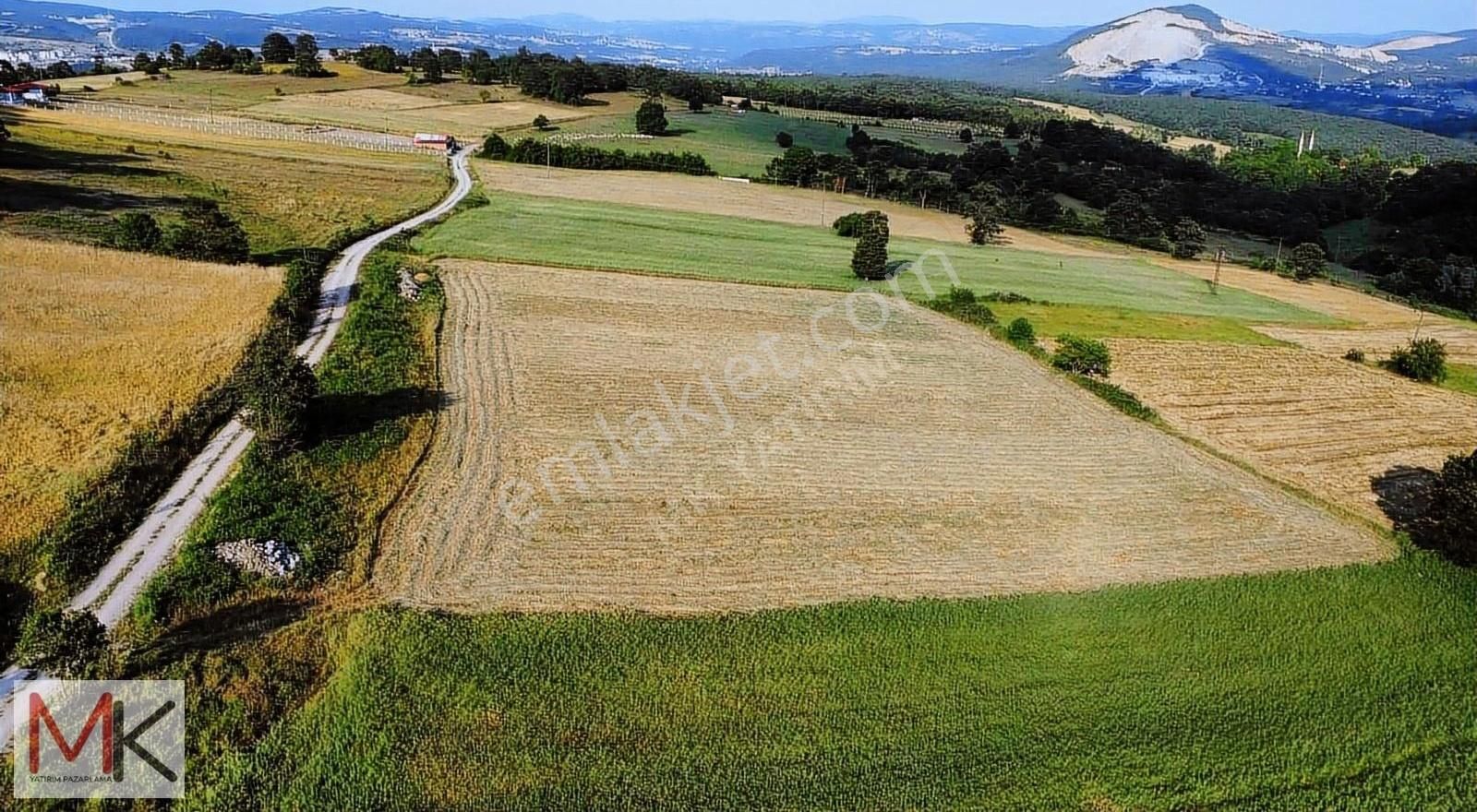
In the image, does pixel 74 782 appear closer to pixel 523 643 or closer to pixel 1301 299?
pixel 523 643

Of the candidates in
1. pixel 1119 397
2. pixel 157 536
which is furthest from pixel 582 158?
pixel 157 536

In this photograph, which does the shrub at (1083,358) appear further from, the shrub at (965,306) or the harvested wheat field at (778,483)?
the shrub at (965,306)

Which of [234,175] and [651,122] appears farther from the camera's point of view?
[651,122]

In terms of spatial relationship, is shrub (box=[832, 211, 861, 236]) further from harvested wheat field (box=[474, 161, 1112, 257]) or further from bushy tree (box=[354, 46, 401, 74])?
bushy tree (box=[354, 46, 401, 74])

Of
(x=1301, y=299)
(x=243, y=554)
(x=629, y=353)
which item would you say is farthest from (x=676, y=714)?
(x=1301, y=299)

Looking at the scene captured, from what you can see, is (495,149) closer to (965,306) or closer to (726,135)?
(726,135)

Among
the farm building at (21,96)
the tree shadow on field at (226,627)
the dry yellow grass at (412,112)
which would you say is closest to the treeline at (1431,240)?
the tree shadow on field at (226,627)
